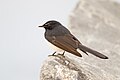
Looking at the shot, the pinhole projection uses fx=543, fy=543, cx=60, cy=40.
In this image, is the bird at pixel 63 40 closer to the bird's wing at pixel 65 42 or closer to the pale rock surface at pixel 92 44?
the bird's wing at pixel 65 42

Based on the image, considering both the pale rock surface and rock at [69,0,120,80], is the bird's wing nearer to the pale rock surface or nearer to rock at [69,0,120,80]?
the pale rock surface

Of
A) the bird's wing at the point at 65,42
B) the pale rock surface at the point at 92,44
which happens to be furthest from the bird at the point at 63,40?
the pale rock surface at the point at 92,44

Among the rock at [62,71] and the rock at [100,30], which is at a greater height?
the rock at [100,30]

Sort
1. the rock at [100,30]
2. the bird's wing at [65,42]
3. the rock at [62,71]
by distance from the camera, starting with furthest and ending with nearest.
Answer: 1. the rock at [100,30]
2. the bird's wing at [65,42]
3. the rock at [62,71]

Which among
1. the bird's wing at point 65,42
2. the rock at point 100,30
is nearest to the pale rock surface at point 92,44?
the rock at point 100,30

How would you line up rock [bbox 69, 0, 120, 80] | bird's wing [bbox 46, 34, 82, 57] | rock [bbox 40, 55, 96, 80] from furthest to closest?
rock [bbox 69, 0, 120, 80] < bird's wing [bbox 46, 34, 82, 57] < rock [bbox 40, 55, 96, 80]

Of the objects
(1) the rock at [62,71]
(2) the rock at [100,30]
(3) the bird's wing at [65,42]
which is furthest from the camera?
(2) the rock at [100,30]

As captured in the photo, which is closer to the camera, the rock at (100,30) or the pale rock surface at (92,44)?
the pale rock surface at (92,44)

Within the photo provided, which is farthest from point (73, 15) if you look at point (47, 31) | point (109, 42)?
point (47, 31)

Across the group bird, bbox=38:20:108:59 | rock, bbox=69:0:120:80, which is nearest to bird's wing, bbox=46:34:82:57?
bird, bbox=38:20:108:59
